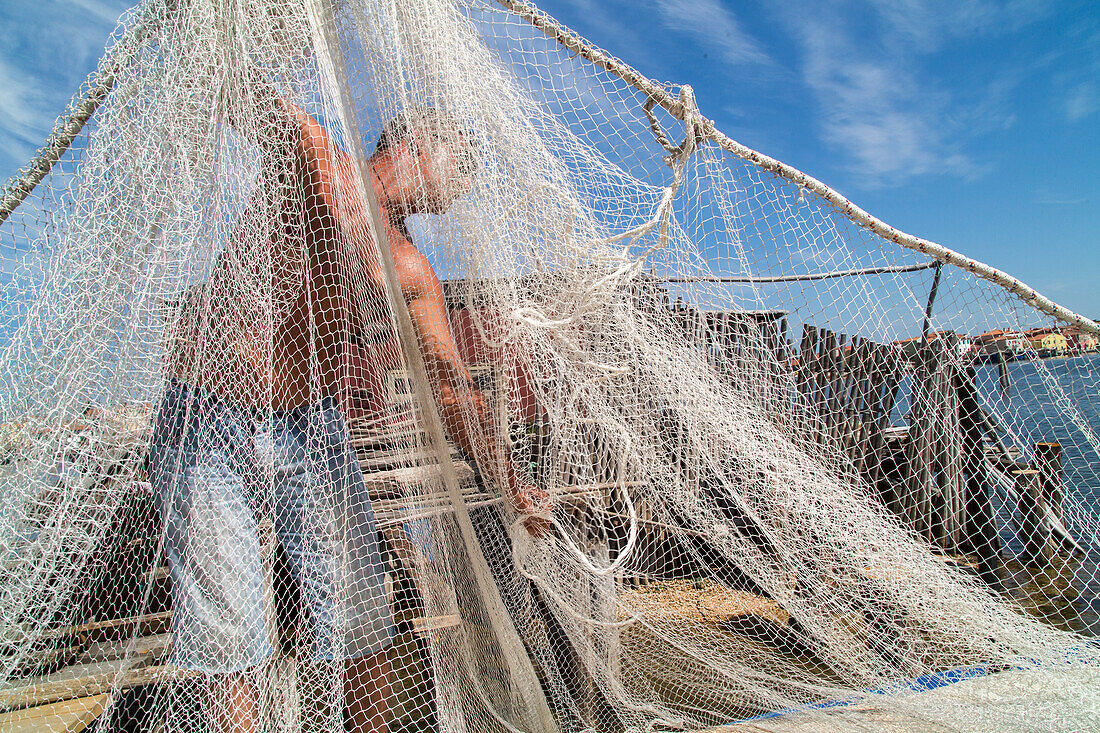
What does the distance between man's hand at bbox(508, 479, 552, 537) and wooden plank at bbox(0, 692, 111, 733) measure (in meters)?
1.28

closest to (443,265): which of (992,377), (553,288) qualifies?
(553,288)

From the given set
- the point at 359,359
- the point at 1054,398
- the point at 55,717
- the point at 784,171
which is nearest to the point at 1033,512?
the point at 1054,398

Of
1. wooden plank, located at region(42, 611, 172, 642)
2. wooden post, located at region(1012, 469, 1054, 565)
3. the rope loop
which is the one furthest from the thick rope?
wooden plank, located at region(42, 611, 172, 642)

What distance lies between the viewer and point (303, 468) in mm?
1487

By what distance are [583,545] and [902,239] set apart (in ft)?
5.04

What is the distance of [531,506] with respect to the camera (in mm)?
1778

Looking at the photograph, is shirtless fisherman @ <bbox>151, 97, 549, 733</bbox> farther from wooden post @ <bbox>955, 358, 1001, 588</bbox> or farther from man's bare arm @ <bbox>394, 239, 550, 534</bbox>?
wooden post @ <bbox>955, 358, 1001, 588</bbox>

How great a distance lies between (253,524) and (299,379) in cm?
40

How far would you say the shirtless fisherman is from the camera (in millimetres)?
1400

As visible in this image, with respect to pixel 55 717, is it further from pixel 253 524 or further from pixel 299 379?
pixel 299 379

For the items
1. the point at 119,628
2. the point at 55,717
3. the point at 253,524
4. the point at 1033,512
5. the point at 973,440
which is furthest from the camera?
the point at 1033,512

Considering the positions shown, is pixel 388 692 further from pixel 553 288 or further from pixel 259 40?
pixel 259 40

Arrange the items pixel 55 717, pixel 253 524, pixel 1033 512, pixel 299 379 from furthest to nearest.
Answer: pixel 1033 512
pixel 55 717
pixel 299 379
pixel 253 524

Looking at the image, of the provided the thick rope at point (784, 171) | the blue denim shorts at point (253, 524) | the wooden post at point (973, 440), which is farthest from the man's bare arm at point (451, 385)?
the wooden post at point (973, 440)
